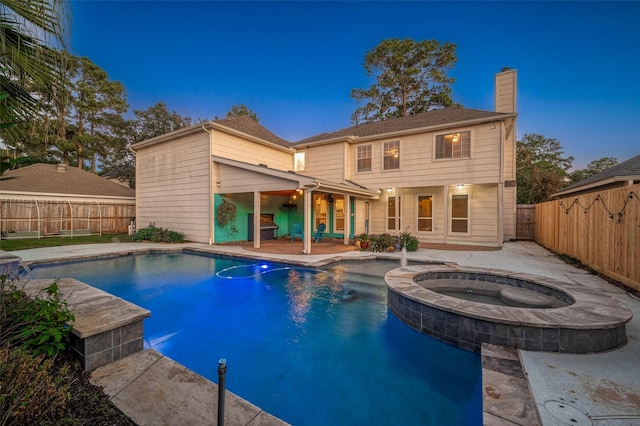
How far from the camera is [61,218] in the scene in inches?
583

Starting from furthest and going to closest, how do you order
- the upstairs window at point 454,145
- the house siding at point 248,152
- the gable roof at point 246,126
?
the gable roof at point 246,126 → the house siding at point 248,152 → the upstairs window at point 454,145

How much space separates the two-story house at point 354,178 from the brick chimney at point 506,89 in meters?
0.04

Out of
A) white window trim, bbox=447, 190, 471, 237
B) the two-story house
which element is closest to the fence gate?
the two-story house

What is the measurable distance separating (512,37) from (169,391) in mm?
18854

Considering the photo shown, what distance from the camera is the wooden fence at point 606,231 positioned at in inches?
209

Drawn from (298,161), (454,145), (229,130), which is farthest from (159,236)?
(454,145)

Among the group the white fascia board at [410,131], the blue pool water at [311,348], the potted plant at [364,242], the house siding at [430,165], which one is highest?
the white fascia board at [410,131]

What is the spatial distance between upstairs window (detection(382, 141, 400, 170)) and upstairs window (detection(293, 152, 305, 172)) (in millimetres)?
4644

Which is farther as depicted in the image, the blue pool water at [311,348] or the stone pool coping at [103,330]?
the blue pool water at [311,348]

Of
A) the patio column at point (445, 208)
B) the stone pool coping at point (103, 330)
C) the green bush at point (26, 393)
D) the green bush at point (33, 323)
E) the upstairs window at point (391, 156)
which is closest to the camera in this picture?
the green bush at point (26, 393)

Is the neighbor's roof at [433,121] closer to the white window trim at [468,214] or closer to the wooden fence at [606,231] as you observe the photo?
the white window trim at [468,214]

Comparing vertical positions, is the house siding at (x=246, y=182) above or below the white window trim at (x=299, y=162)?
below

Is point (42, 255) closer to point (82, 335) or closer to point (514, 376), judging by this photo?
point (82, 335)

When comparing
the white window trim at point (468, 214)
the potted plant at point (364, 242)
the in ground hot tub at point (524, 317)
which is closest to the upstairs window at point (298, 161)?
the potted plant at point (364, 242)
